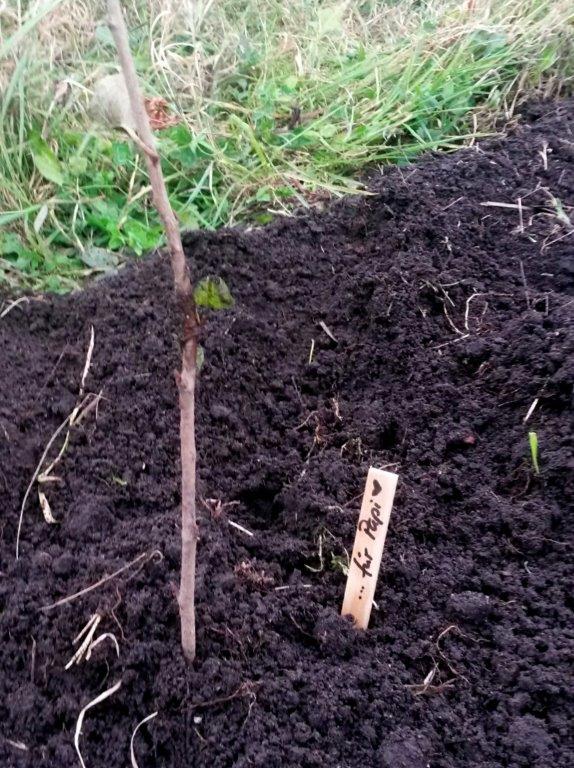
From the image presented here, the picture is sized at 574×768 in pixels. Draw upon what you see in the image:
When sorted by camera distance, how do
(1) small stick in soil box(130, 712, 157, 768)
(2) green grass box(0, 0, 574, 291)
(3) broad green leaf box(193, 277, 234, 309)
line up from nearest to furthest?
(3) broad green leaf box(193, 277, 234, 309)
(1) small stick in soil box(130, 712, 157, 768)
(2) green grass box(0, 0, 574, 291)

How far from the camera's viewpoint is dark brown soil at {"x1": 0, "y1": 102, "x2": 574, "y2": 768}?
1130 mm

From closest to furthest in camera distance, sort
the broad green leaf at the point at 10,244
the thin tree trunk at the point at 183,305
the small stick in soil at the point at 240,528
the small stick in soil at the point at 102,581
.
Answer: the thin tree trunk at the point at 183,305, the small stick in soil at the point at 102,581, the small stick in soil at the point at 240,528, the broad green leaf at the point at 10,244

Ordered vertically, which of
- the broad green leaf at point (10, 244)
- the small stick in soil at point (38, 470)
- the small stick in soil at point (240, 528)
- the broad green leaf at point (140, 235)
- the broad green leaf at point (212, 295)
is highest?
the broad green leaf at point (212, 295)

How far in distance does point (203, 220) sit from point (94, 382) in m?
0.92

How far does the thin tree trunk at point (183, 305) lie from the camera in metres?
0.70

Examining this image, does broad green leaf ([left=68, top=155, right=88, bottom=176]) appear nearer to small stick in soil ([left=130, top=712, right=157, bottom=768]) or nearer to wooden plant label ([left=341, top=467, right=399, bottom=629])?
wooden plant label ([left=341, top=467, right=399, bottom=629])

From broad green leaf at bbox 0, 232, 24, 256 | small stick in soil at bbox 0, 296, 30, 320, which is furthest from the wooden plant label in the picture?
broad green leaf at bbox 0, 232, 24, 256

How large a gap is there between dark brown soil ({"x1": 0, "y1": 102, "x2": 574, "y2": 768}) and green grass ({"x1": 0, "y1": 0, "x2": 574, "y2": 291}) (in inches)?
13.8

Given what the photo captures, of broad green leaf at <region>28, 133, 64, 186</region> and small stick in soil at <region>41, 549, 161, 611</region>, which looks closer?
small stick in soil at <region>41, 549, 161, 611</region>

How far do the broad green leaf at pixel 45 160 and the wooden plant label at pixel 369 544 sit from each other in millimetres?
1788

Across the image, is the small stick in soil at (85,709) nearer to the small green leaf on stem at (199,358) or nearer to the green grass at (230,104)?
the small green leaf on stem at (199,358)

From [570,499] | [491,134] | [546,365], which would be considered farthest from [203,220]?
[570,499]

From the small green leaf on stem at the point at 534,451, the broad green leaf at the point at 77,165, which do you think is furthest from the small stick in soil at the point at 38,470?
the broad green leaf at the point at 77,165

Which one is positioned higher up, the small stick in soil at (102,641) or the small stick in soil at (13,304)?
the small stick in soil at (13,304)
